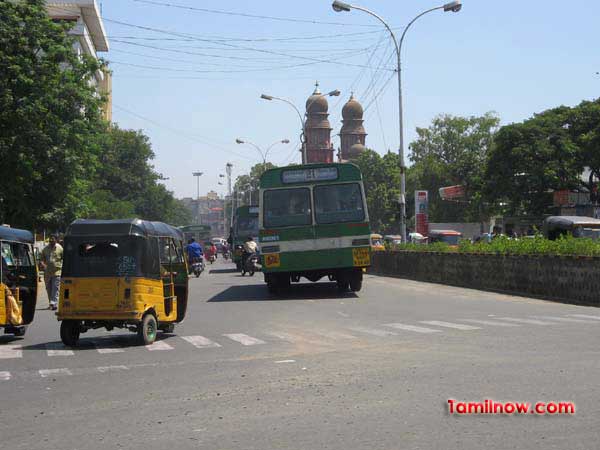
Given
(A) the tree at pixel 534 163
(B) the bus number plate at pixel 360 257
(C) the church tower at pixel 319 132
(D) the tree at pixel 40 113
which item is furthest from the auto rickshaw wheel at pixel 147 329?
(C) the church tower at pixel 319 132

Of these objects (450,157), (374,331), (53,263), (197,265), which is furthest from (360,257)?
(450,157)

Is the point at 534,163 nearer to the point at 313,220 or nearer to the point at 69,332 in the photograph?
the point at 313,220

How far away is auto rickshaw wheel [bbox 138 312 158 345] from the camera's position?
1332 cm

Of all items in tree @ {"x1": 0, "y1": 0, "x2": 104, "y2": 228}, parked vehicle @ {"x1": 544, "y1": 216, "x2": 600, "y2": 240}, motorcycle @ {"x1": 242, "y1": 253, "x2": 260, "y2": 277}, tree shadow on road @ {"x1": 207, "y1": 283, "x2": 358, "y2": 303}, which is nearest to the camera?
tree shadow on road @ {"x1": 207, "y1": 283, "x2": 358, "y2": 303}

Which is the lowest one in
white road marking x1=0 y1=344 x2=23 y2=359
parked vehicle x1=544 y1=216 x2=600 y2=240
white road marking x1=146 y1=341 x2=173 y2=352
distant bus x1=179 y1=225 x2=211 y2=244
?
white road marking x1=146 y1=341 x2=173 y2=352

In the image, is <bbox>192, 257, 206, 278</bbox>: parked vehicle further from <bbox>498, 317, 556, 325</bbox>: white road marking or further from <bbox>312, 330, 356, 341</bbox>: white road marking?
<bbox>312, 330, 356, 341</bbox>: white road marking

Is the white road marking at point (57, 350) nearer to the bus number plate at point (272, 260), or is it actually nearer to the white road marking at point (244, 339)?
the white road marking at point (244, 339)

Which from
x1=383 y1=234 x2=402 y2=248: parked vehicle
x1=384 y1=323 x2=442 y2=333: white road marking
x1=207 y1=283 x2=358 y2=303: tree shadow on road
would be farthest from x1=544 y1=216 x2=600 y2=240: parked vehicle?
x1=384 y1=323 x2=442 y2=333: white road marking

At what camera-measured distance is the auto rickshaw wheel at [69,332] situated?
1328cm

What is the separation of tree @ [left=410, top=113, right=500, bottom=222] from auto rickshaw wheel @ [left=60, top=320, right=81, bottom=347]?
89.0 meters

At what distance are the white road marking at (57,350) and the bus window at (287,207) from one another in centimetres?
972

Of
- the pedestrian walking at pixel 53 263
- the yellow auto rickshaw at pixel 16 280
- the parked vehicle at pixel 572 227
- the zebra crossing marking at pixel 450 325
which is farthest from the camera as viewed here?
the parked vehicle at pixel 572 227

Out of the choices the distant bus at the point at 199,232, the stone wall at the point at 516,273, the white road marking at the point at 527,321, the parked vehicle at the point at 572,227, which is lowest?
the white road marking at the point at 527,321

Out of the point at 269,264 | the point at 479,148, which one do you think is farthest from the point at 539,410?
the point at 479,148
